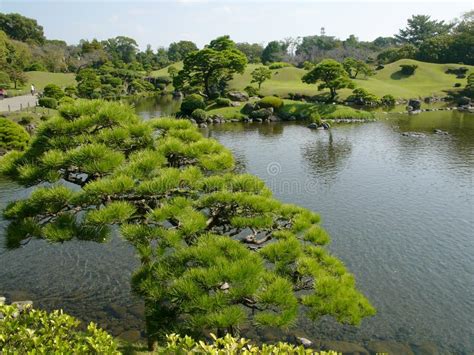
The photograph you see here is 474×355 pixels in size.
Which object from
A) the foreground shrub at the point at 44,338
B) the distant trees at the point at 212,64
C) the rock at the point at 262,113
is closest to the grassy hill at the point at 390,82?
the distant trees at the point at 212,64

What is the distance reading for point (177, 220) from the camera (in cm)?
703

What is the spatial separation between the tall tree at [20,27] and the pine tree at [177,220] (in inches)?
4021

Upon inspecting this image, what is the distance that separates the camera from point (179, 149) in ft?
24.9

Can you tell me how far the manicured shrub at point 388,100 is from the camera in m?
58.9

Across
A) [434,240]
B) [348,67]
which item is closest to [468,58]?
[348,67]

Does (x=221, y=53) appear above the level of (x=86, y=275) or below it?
above

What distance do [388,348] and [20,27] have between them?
4188 inches

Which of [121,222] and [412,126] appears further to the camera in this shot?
[412,126]

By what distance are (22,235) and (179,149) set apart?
3.13 m

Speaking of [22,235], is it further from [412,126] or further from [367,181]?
[412,126]

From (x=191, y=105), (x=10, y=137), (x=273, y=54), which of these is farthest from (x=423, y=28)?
(x=10, y=137)

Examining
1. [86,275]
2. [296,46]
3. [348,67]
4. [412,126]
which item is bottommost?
[86,275]

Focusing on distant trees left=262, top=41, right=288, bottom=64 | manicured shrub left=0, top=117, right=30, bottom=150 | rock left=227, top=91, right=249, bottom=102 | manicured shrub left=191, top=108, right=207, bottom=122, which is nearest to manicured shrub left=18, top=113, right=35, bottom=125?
manicured shrub left=0, top=117, right=30, bottom=150

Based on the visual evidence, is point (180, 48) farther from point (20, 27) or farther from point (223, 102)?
point (223, 102)
